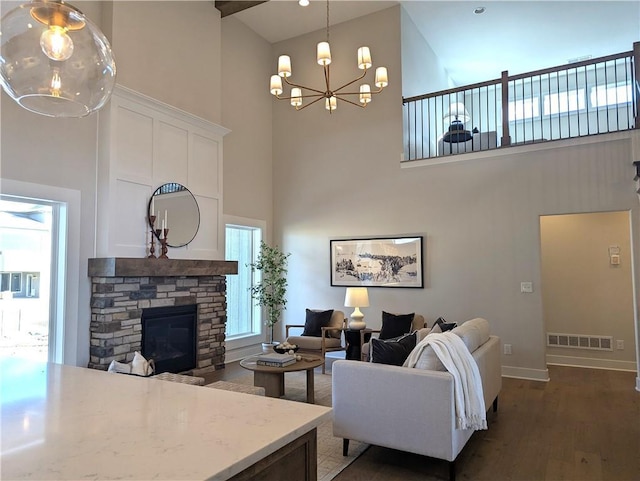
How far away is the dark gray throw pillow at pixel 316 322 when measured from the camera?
6.50m

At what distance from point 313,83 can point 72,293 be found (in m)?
5.12

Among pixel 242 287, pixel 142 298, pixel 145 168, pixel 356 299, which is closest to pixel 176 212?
pixel 145 168

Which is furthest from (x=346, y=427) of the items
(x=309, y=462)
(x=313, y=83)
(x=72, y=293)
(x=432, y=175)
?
(x=313, y=83)

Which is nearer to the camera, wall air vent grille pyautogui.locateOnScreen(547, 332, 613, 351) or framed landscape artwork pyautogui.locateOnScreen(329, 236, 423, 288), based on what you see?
wall air vent grille pyautogui.locateOnScreen(547, 332, 613, 351)

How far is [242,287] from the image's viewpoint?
738cm

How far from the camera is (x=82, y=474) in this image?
953 mm

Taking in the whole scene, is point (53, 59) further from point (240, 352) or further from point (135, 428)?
point (240, 352)

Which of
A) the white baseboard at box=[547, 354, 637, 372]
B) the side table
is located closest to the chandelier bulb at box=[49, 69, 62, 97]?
the side table

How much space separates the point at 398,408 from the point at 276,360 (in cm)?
173

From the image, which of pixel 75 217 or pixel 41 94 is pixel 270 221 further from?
pixel 41 94

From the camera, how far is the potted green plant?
7.23 meters

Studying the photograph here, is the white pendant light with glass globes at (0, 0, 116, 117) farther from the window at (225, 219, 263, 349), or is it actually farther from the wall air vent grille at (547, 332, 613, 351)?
the wall air vent grille at (547, 332, 613, 351)

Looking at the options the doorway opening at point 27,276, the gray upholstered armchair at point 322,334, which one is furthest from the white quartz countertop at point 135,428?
the gray upholstered armchair at point 322,334

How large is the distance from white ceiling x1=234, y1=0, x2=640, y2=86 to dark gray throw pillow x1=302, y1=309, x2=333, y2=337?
4799 millimetres
